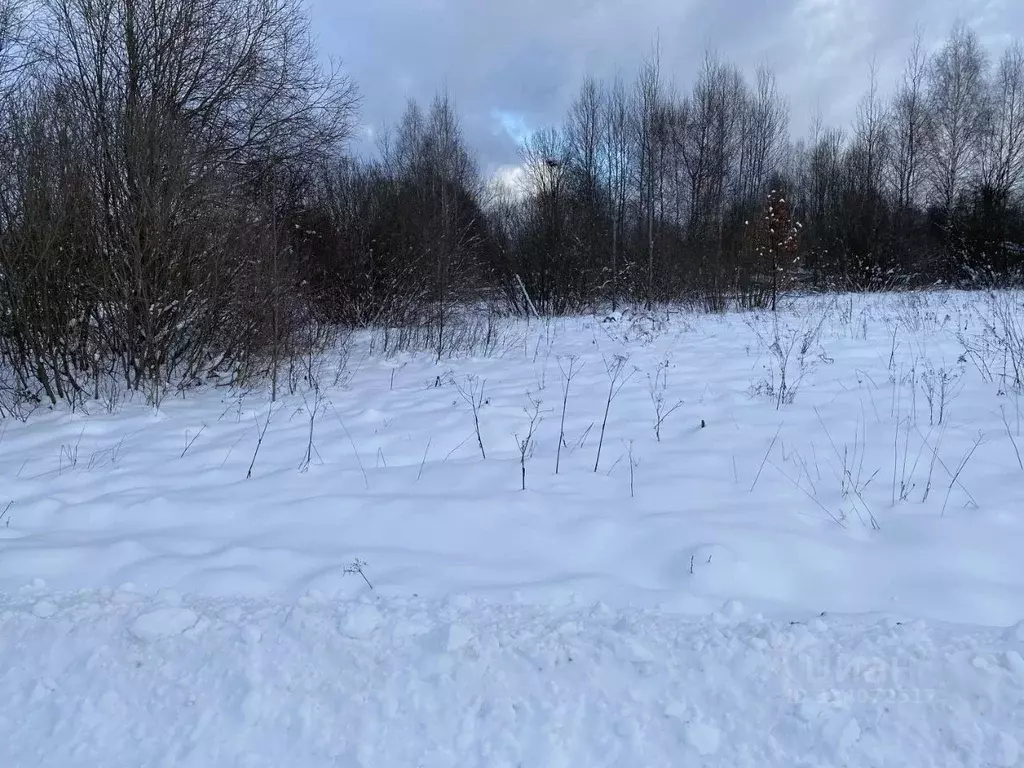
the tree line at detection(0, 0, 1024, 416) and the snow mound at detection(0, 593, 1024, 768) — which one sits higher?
the tree line at detection(0, 0, 1024, 416)

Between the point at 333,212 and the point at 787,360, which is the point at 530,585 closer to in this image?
the point at 787,360

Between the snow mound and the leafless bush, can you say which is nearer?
the snow mound

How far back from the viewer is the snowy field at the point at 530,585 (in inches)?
79.2

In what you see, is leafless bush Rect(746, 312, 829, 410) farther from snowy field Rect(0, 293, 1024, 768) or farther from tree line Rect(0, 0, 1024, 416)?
tree line Rect(0, 0, 1024, 416)

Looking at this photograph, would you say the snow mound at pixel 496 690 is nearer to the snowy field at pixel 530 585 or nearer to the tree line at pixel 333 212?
the snowy field at pixel 530 585

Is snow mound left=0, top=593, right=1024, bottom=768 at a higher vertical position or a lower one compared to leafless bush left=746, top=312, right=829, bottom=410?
lower

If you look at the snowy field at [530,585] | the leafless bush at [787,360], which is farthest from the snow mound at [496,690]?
the leafless bush at [787,360]

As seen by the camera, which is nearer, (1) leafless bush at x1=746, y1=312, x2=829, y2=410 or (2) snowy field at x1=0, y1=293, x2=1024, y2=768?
(2) snowy field at x1=0, y1=293, x2=1024, y2=768

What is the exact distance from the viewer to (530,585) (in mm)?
2832

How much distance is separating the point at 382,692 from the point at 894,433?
3825 mm

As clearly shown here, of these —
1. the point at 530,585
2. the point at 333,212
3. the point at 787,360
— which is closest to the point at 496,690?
the point at 530,585

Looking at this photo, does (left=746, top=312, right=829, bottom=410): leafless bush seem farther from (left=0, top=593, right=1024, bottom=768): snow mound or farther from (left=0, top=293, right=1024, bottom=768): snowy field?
(left=0, top=593, right=1024, bottom=768): snow mound

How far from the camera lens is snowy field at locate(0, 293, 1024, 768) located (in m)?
2.01

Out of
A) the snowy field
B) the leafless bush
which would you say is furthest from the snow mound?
the leafless bush
